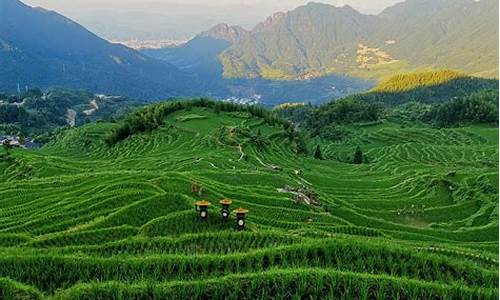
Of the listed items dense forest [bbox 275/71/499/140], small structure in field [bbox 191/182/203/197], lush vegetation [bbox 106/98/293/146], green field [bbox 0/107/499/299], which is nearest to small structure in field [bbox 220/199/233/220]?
green field [bbox 0/107/499/299]

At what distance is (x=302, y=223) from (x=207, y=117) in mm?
43248

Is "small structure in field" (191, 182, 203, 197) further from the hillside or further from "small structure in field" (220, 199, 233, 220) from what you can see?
the hillside

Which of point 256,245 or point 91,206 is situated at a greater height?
point 256,245

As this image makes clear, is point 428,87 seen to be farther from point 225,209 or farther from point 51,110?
point 225,209

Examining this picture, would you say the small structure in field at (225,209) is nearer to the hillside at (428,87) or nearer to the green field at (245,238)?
the green field at (245,238)

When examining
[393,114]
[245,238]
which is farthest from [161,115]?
[393,114]

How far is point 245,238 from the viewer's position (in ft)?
34.6

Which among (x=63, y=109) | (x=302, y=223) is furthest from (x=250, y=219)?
(x=63, y=109)

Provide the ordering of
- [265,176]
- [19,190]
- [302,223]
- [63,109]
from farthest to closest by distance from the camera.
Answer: [63,109] → [265,176] → [19,190] → [302,223]

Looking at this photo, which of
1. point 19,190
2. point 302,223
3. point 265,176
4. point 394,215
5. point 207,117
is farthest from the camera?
point 207,117

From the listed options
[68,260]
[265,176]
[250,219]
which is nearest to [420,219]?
[265,176]

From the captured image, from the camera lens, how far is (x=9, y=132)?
3750 inches

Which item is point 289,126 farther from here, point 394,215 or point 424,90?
point 424,90

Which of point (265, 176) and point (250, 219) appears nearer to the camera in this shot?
point (250, 219)
